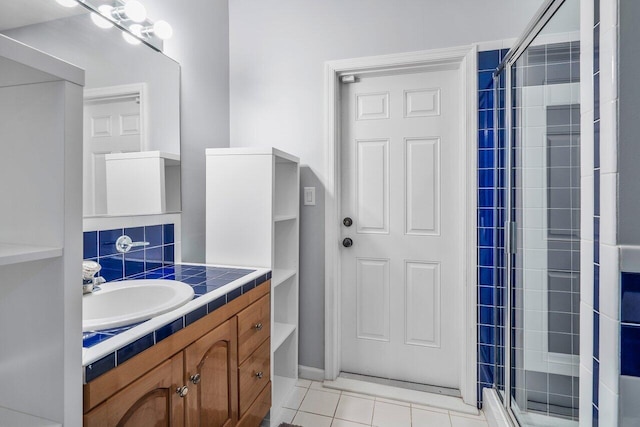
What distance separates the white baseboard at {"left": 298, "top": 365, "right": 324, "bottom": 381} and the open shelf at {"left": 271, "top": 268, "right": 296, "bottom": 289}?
63 cm

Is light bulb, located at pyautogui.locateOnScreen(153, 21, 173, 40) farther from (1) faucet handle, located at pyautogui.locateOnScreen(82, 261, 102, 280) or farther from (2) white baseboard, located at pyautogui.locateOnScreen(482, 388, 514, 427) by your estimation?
(2) white baseboard, located at pyautogui.locateOnScreen(482, 388, 514, 427)

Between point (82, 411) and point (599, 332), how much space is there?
1221 millimetres

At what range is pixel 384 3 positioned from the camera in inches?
73.1

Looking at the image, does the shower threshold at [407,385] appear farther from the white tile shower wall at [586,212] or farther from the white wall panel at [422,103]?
the white wall panel at [422,103]

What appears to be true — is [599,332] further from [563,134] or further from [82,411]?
[82,411]

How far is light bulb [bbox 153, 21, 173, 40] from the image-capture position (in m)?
1.49

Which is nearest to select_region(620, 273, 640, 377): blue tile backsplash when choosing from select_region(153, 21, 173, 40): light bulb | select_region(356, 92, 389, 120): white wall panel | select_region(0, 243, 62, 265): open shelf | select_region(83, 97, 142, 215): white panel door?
select_region(0, 243, 62, 265): open shelf

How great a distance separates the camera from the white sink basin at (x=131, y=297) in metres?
1.10

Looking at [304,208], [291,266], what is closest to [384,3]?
[304,208]

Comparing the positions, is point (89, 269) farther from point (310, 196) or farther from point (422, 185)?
point (422, 185)

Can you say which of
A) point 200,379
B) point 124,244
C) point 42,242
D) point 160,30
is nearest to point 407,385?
point 200,379

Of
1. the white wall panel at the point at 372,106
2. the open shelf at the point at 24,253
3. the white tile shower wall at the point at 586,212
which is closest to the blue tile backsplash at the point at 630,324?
the white tile shower wall at the point at 586,212

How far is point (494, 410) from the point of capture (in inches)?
62.2

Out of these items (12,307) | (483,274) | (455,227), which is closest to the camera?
(12,307)
